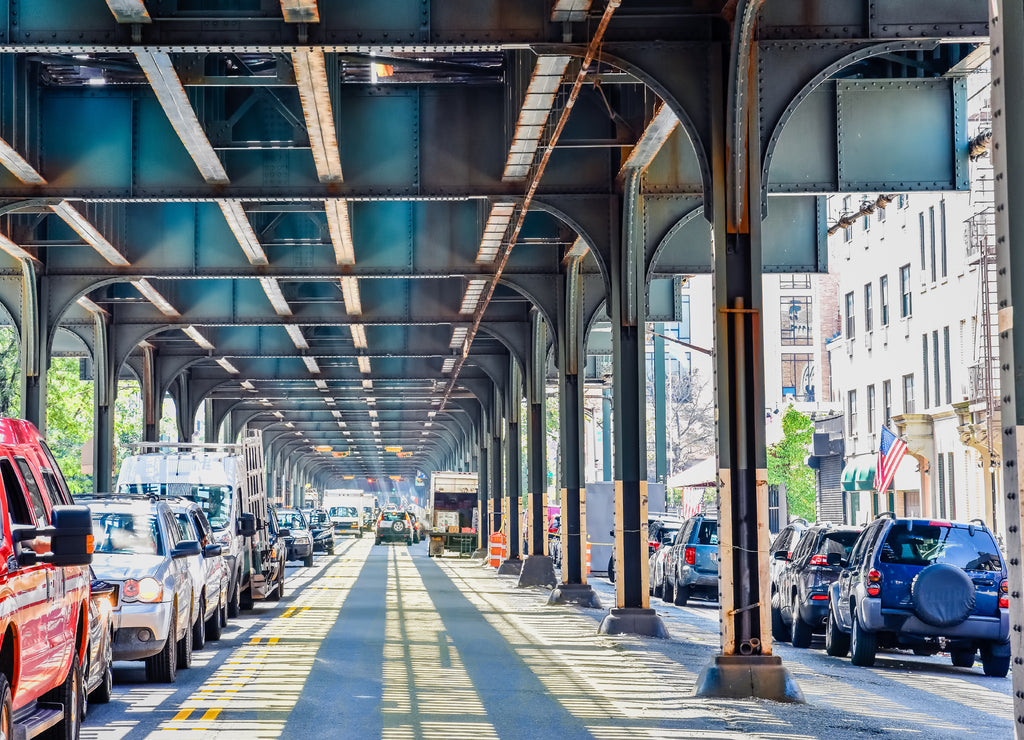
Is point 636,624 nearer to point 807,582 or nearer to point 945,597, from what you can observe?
point 807,582

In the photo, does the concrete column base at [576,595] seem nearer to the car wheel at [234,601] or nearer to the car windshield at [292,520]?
the car wheel at [234,601]

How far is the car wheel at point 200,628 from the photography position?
19578 mm

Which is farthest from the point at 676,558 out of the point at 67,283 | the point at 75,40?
the point at 75,40

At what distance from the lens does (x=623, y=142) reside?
20281 millimetres

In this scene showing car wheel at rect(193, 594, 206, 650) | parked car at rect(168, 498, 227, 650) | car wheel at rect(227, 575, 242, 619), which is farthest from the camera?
car wheel at rect(227, 575, 242, 619)

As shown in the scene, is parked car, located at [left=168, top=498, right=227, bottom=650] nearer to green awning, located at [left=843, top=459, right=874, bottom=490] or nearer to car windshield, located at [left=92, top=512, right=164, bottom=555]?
car windshield, located at [left=92, top=512, right=164, bottom=555]

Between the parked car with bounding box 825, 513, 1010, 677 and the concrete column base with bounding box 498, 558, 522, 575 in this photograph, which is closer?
the parked car with bounding box 825, 513, 1010, 677

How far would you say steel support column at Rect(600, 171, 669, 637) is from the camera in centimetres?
2230

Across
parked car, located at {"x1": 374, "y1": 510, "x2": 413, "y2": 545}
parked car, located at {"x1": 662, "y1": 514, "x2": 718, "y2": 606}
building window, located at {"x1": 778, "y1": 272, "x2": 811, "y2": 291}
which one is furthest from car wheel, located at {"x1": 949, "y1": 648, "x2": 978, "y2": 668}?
parked car, located at {"x1": 374, "y1": 510, "x2": 413, "y2": 545}

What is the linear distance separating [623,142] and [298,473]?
109 metres

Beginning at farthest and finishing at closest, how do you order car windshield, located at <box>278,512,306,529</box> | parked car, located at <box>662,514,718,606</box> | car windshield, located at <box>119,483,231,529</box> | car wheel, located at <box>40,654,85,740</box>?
car windshield, located at <box>278,512,306,529</box>, parked car, located at <box>662,514,718,606</box>, car windshield, located at <box>119,483,231,529</box>, car wheel, located at <box>40,654,85,740</box>

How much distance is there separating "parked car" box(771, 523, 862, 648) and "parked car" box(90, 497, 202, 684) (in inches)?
345

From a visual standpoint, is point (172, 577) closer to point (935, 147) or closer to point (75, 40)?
point (75, 40)

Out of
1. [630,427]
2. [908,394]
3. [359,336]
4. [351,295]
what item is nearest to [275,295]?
[351,295]
